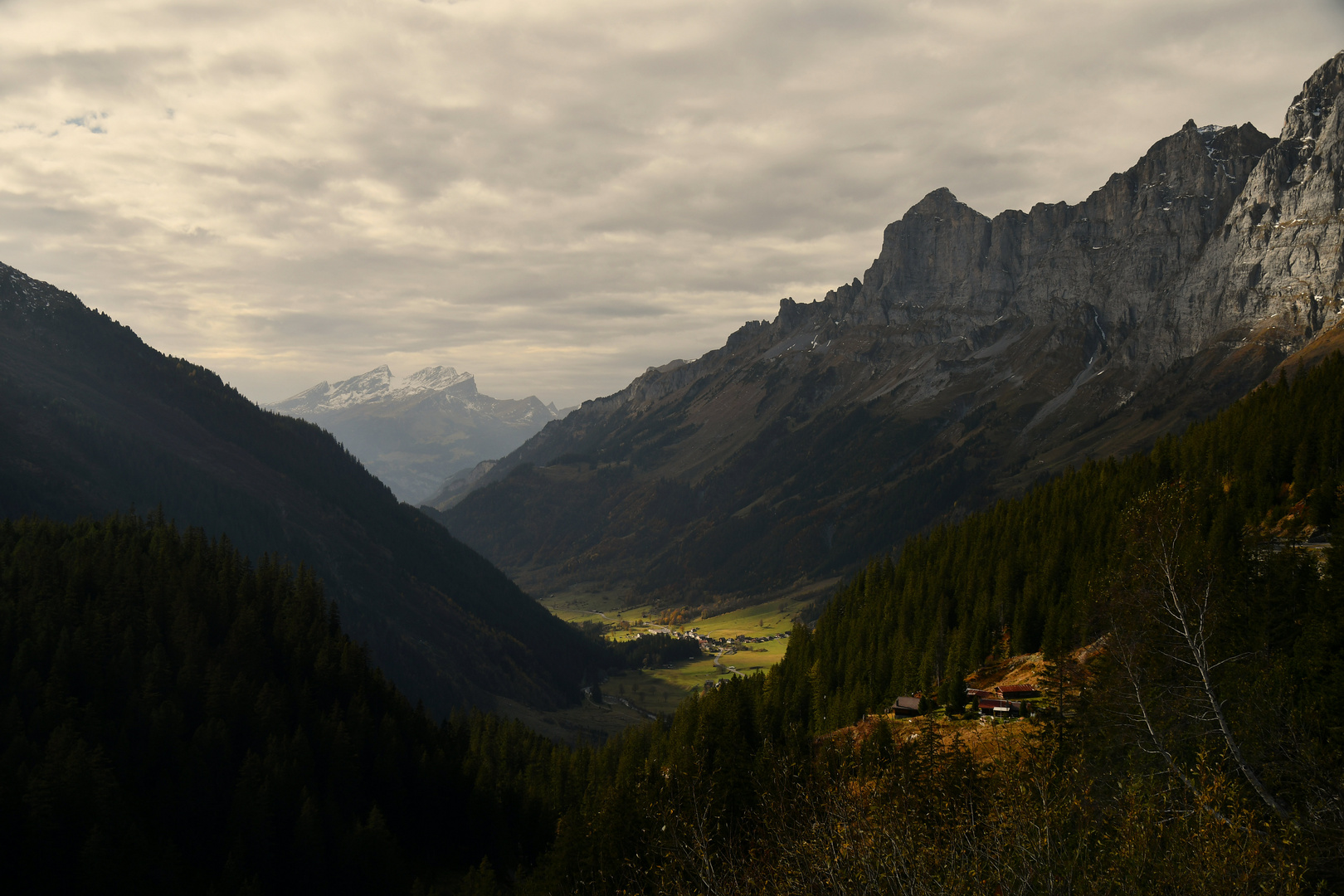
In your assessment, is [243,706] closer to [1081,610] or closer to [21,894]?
[21,894]

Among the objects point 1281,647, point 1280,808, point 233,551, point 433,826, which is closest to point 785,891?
point 1280,808

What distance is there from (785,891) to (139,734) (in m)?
95.9

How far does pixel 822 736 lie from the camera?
98.6 m

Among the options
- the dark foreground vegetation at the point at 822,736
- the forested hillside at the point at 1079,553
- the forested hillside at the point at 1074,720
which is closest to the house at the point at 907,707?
the dark foreground vegetation at the point at 822,736

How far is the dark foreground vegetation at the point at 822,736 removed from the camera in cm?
3209

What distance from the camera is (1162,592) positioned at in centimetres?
4069

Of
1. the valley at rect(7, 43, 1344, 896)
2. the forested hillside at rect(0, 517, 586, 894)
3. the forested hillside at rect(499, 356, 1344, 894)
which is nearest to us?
the forested hillside at rect(499, 356, 1344, 894)

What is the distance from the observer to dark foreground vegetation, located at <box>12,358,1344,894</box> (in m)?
32.1

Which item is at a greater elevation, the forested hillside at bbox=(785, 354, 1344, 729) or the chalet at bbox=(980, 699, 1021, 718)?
the forested hillside at bbox=(785, 354, 1344, 729)

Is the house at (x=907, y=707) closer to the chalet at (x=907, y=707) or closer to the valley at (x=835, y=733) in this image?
the chalet at (x=907, y=707)

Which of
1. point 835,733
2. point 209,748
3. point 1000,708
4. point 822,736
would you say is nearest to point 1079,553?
point 1000,708

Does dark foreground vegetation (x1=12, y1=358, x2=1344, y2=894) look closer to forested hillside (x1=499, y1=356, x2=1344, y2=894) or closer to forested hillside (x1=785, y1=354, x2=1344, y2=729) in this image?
forested hillside (x1=499, y1=356, x2=1344, y2=894)

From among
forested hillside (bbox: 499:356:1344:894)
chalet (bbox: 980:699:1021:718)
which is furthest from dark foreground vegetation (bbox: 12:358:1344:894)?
chalet (bbox: 980:699:1021:718)

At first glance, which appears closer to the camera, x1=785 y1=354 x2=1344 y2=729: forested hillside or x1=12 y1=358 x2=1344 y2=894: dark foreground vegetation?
x1=12 y1=358 x2=1344 y2=894: dark foreground vegetation
